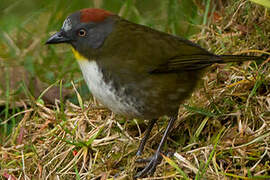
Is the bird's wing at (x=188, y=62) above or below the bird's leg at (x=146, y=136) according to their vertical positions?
above

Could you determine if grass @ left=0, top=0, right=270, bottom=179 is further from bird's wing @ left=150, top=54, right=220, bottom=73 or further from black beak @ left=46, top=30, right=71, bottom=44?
black beak @ left=46, top=30, right=71, bottom=44

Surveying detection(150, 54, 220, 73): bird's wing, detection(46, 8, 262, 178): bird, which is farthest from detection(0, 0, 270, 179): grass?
detection(150, 54, 220, 73): bird's wing

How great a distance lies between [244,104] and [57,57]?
8.97 feet

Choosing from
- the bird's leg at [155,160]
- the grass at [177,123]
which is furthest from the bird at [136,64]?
the grass at [177,123]

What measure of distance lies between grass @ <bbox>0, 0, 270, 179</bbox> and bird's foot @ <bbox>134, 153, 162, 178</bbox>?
60mm

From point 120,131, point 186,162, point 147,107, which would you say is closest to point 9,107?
point 120,131

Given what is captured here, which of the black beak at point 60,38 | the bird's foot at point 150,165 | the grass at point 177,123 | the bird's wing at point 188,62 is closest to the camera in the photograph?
the grass at point 177,123

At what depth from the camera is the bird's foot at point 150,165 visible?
3867mm

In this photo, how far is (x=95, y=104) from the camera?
191 inches

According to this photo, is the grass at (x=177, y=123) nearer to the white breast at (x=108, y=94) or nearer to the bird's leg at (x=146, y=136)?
the bird's leg at (x=146, y=136)

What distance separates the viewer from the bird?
383 centimetres

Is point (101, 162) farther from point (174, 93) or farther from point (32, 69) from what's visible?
point (32, 69)

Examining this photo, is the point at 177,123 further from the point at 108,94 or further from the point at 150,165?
the point at 108,94

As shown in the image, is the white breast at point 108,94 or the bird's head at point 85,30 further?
the bird's head at point 85,30
